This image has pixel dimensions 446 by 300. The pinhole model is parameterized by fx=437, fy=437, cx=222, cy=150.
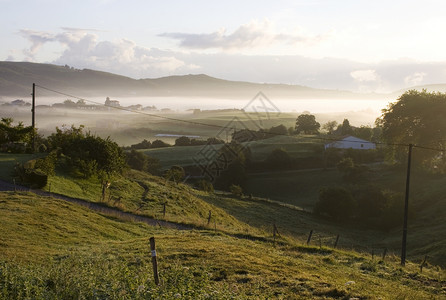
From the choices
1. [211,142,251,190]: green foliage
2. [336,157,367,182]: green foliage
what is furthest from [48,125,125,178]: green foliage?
[336,157,367,182]: green foliage

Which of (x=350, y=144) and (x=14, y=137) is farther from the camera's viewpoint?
(x=350, y=144)

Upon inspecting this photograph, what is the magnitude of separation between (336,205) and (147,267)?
4742 cm

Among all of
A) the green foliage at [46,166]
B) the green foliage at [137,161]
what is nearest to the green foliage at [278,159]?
the green foliage at [137,161]

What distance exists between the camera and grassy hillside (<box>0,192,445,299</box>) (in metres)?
9.38

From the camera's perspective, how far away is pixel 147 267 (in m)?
12.8

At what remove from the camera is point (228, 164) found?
79.1 m

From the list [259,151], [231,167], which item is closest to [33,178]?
[231,167]

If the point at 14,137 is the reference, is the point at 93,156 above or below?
below

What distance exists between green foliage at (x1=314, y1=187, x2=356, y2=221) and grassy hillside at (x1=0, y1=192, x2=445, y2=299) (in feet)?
107

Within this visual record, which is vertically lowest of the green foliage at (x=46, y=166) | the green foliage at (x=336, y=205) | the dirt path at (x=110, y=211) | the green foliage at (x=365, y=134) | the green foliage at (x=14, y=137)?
the green foliage at (x=336, y=205)

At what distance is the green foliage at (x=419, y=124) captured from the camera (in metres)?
61.8

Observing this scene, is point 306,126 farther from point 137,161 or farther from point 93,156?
point 93,156

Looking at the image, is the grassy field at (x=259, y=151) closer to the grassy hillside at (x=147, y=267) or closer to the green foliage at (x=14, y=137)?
the green foliage at (x=14, y=137)

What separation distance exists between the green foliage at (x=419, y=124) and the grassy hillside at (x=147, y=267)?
1699 inches
